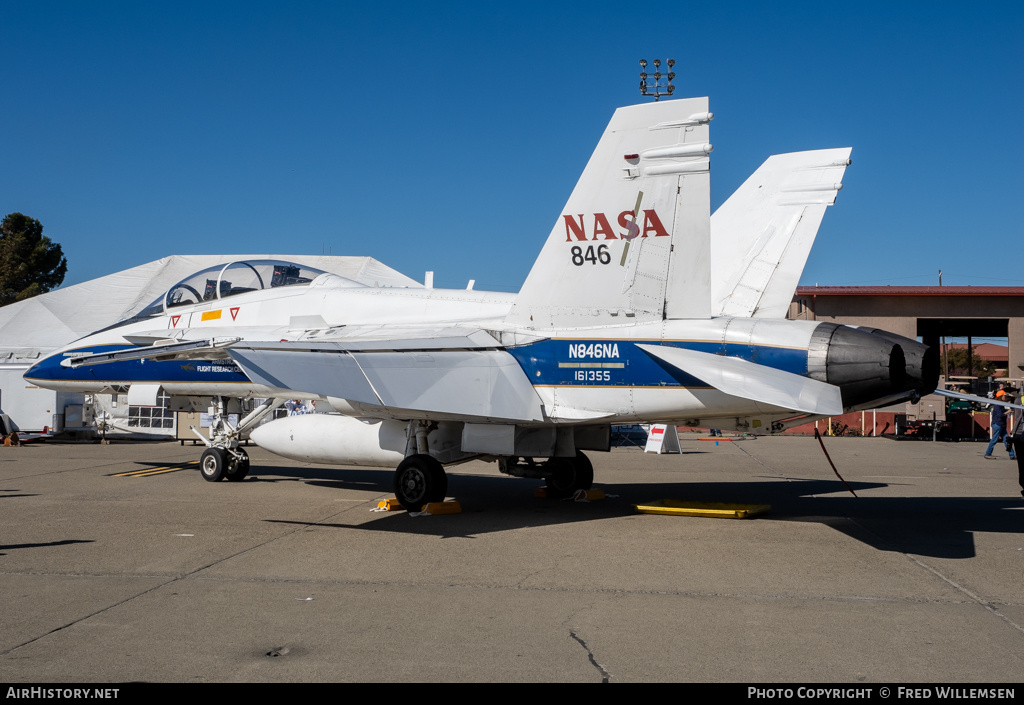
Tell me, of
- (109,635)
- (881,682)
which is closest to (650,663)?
(881,682)

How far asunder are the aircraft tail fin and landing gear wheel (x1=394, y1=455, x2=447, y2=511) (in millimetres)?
4094

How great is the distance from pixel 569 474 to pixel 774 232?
160 inches

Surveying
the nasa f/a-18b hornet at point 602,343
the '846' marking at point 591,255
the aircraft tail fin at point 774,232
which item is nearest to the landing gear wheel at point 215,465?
the nasa f/a-18b hornet at point 602,343

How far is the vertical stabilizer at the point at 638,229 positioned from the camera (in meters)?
7.51

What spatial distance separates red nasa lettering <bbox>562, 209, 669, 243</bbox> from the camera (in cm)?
772

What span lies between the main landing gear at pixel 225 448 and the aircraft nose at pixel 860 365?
26.0 ft

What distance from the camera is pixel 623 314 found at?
7957 millimetres

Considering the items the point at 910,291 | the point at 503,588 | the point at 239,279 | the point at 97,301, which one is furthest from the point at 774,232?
the point at 97,301


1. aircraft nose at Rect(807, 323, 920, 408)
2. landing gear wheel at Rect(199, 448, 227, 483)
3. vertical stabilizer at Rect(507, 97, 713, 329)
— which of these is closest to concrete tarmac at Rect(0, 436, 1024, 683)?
landing gear wheel at Rect(199, 448, 227, 483)

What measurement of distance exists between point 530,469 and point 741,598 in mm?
5372

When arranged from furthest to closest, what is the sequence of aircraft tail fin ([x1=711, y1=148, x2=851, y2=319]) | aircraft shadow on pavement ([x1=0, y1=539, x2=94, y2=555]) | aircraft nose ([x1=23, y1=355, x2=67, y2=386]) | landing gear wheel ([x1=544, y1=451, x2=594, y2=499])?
1. aircraft nose ([x1=23, y1=355, x2=67, y2=386])
2. landing gear wheel ([x1=544, y1=451, x2=594, y2=499])
3. aircraft tail fin ([x1=711, y1=148, x2=851, y2=319])
4. aircraft shadow on pavement ([x1=0, y1=539, x2=94, y2=555])

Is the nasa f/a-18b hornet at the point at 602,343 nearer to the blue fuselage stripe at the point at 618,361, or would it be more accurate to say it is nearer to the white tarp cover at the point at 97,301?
the blue fuselage stripe at the point at 618,361

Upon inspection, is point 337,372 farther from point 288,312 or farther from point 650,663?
point 650,663

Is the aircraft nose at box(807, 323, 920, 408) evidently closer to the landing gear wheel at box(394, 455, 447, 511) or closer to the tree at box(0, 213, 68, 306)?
the landing gear wheel at box(394, 455, 447, 511)
